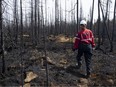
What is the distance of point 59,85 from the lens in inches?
376

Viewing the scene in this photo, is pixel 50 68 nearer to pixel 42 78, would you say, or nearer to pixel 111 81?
pixel 42 78

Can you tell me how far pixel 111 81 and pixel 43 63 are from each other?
3.92 meters

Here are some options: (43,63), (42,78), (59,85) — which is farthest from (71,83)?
(43,63)

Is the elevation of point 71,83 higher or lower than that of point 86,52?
lower

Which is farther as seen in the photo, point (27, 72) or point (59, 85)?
point (27, 72)

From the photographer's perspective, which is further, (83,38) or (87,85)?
(83,38)

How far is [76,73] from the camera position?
10.6 m

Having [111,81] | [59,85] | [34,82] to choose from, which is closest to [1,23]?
[34,82]

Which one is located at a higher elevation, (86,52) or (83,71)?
(86,52)

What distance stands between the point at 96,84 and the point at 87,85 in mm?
345

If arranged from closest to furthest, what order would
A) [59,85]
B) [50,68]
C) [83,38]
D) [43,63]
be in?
[59,85]
[83,38]
[50,68]
[43,63]

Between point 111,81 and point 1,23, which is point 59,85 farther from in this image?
point 1,23

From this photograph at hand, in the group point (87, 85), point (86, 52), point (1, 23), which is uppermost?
point (1, 23)

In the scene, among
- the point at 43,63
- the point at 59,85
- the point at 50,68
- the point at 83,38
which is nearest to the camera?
the point at 59,85
